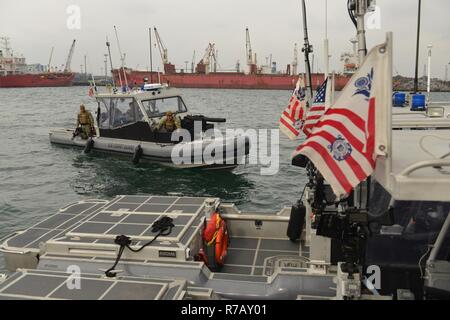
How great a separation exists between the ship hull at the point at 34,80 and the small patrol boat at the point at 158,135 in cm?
9353

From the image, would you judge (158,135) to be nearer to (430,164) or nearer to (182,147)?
(182,147)

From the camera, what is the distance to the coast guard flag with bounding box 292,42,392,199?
9.18ft

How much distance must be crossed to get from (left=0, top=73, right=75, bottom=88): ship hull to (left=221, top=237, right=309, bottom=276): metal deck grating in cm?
10638

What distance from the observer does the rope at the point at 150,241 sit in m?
5.19

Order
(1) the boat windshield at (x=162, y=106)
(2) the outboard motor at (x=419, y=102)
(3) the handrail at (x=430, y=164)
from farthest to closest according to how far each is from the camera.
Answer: (1) the boat windshield at (x=162, y=106)
(2) the outboard motor at (x=419, y=102)
(3) the handrail at (x=430, y=164)

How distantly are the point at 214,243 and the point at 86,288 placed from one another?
2.32 meters

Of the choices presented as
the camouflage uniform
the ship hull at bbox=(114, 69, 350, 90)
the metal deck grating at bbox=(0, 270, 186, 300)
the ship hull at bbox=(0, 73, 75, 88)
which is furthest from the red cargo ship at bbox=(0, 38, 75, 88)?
the metal deck grating at bbox=(0, 270, 186, 300)

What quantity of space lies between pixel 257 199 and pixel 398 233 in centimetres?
1087

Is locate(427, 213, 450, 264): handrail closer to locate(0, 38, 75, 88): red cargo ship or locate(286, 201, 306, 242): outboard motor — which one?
locate(286, 201, 306, 242): outboard motor

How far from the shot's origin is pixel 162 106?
17891 mm

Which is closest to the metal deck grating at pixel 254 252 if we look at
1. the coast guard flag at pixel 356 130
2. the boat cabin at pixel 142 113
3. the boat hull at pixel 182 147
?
the coast guard flag at pixel 356 130

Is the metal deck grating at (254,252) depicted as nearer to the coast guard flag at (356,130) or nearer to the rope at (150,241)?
the rope at (150,241)
